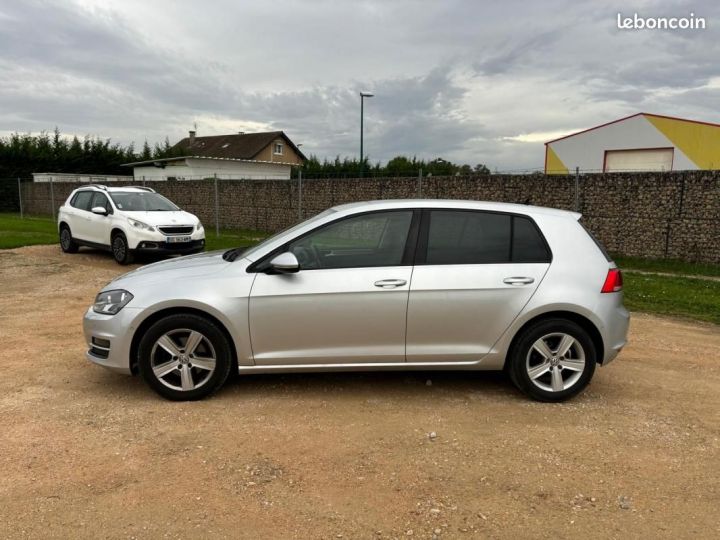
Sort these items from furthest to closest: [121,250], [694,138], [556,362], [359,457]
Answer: [694,138], [121,250], [556,362], [359,457]

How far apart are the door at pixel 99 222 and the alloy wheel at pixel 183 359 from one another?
28.8ft

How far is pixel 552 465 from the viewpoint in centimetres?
337

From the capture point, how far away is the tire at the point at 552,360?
423 cm

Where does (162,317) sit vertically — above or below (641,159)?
below

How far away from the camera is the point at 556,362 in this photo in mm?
4266

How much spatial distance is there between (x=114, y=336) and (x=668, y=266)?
11701 millimetres

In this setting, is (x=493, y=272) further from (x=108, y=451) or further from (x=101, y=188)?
(x=101, y=188)

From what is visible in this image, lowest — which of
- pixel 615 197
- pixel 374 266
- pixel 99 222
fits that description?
pixel 374 266

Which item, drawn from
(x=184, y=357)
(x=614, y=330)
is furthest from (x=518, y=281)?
(x=184, y=357)

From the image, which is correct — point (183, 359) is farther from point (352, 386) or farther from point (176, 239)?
point (176, 239)

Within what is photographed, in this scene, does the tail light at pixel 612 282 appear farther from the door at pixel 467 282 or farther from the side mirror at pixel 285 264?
the side mirror at pixel 285 264

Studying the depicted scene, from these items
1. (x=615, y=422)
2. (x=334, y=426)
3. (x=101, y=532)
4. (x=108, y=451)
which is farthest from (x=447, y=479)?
(x=108, y=451)

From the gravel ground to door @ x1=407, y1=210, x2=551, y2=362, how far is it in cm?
52

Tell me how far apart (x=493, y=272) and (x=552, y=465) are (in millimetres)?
1465
